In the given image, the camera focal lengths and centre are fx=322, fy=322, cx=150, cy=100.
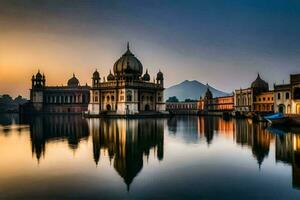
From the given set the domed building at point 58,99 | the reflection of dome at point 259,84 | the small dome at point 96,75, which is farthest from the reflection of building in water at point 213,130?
the domed building at point 58,99

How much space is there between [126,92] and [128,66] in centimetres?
975

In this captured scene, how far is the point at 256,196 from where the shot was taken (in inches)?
412

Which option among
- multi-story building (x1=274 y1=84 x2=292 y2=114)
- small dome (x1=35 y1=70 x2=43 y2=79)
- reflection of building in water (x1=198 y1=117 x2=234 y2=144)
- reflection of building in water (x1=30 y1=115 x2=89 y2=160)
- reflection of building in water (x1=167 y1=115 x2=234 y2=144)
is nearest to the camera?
reflection of building in water (x1=30 y1=115 x2=89 y2=160)

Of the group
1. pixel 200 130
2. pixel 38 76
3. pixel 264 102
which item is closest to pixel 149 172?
pixel 200 130

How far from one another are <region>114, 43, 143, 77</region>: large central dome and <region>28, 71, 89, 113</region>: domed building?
27.8 meters

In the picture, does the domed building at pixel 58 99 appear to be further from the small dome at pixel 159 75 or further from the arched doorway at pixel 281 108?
the arched doorway at pixel 281 108

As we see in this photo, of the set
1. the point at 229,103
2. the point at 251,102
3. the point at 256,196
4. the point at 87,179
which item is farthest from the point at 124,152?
the point at 229,103

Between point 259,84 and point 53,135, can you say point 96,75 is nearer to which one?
point 259,84

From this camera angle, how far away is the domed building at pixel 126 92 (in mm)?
78125

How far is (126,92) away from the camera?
77.8m

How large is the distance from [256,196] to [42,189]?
7.29 meters

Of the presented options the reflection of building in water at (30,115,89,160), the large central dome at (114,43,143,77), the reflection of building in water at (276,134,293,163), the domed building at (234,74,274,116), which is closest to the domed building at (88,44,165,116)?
the large central dome at (114,43,143,77)

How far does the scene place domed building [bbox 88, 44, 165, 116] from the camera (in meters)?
78.1

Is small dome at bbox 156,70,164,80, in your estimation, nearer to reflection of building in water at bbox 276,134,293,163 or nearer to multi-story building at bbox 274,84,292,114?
multi-story building at bbox 274,84,292,114
